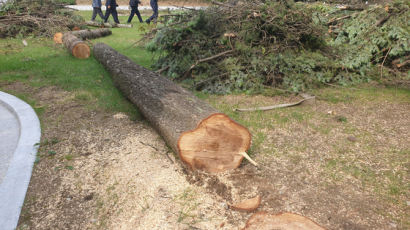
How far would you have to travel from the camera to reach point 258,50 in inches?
208

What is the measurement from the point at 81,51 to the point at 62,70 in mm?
1361

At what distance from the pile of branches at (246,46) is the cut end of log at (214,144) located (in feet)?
7.73

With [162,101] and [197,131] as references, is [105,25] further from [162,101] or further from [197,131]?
[197,131]

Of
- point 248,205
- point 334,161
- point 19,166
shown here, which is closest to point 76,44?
point 19,166

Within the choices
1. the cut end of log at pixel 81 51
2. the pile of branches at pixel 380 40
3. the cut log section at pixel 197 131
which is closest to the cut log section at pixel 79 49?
the cut end of log at pixel 81 51

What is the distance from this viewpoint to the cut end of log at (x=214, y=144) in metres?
2.78

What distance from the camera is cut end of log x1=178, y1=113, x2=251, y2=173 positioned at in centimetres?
278

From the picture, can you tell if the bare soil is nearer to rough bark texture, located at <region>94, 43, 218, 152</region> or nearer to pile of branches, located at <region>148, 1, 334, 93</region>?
rough bark texture, located at <region>94, 43, 218, 152</region>

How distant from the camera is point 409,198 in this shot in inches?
100

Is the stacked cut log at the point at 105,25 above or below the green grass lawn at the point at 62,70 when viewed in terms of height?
above

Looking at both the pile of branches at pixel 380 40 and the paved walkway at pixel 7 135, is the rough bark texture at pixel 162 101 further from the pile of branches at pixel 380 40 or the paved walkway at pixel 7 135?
the pile of branches at pixel 380 40

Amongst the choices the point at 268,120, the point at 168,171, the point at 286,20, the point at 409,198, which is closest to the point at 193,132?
the point at 168,171

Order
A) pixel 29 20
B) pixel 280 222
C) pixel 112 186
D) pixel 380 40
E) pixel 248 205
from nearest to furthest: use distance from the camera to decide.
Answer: pixel 280 222 < pixel 248 205 < pixel 112 186 < pixel 380 40 < pixel 29 20

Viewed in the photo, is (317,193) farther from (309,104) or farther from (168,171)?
(309,104)
